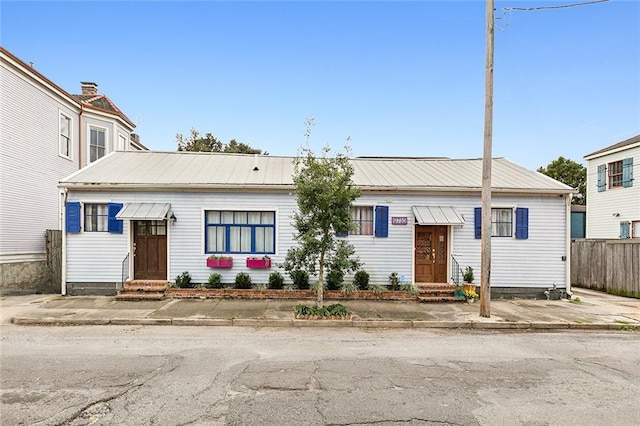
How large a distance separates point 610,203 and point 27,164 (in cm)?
2774

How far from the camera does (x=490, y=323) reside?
28.7 feet

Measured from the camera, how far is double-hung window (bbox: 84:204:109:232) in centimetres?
1179

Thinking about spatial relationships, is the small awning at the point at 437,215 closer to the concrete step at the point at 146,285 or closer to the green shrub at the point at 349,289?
the green shrub at the point at 349,289

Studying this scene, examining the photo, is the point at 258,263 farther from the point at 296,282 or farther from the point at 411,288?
the point at 411,288

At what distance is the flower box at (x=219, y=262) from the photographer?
38.1 feet

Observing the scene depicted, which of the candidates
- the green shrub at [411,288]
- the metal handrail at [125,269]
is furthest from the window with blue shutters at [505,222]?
the metal handrail at [125,269]

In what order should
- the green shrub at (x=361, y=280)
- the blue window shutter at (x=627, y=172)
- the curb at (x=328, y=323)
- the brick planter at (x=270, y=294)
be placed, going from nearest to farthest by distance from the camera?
the curb at (x=328, y=323) < the brick planter at (x=270, y=294) < the green shrub at (x=361, y=280) < the blue window shutter at (x=627, y=172)

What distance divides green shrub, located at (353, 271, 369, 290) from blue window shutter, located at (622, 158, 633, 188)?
53.8ft

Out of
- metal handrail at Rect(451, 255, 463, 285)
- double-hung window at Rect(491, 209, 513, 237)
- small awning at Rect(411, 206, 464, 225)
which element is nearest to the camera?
small awning at Rect(411, 206, 464, 225)

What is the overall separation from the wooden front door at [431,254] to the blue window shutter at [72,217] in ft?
37.0

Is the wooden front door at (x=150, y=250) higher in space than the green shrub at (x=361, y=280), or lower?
higher

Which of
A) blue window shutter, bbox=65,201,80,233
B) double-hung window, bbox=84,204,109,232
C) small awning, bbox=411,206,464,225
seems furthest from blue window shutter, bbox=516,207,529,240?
blue window shutter, bbox=65,201,80,233

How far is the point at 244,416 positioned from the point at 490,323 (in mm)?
6906

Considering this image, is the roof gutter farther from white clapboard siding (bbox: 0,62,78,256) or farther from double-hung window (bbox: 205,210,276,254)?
white clapboard siding (bbox: 0,62,78,256)
